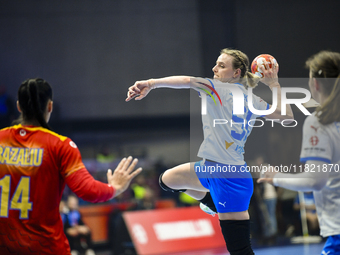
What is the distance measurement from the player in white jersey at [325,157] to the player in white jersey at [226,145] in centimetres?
82

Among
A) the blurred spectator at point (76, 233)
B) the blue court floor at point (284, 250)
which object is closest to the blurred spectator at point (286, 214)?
the blue court floor at point (284, 250)

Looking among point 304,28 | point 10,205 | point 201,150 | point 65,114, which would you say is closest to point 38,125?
point 10,205

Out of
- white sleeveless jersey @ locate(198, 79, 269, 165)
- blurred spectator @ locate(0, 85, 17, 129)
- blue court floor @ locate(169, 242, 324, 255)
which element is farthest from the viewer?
blurred spectator @ locate(0, 85, 17, 129)

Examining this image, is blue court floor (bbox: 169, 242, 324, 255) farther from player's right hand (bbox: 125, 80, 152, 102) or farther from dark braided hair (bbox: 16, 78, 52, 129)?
dark braided hair (bbox: 16, 78, 52, 129)

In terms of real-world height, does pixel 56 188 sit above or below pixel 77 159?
below

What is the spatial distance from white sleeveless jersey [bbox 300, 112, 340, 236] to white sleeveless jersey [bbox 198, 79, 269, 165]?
1.07 m

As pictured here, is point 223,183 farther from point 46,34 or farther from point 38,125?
point 46,34

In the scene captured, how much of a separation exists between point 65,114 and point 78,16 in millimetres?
3923

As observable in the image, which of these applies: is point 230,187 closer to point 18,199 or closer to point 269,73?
point 269,73

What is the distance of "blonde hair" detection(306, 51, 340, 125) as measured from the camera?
8.71 feet

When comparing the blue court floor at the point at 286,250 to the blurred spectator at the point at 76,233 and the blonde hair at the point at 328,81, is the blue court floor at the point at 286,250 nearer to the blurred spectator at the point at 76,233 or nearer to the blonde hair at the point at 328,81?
the blurred spectator at the point at 76,233

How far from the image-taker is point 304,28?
13.0m

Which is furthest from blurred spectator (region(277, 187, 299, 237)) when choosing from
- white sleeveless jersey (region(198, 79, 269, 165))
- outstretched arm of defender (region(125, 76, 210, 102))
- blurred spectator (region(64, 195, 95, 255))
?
outstretched arm of defender (region(125, 76, 210, 102))

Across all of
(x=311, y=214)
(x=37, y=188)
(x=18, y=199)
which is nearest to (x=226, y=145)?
(x=37, y=188)
